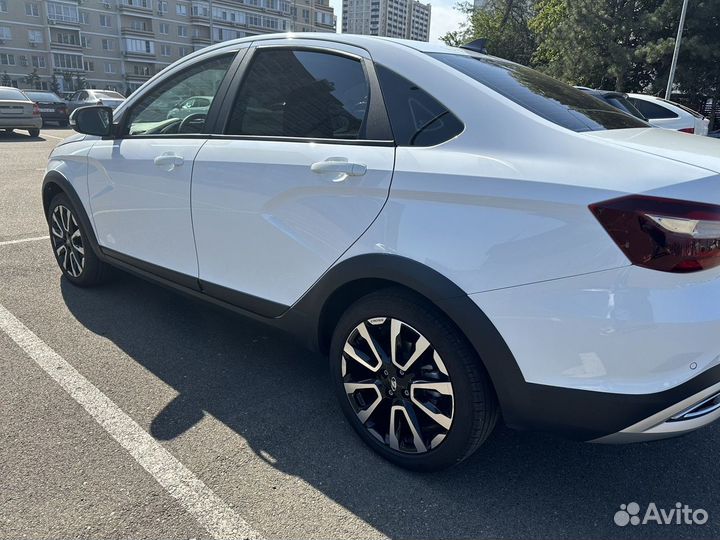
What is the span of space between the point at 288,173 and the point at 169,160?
2.97 feet

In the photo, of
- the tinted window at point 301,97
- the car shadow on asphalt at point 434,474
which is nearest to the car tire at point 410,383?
the car shadow on asphalt at point 434,474

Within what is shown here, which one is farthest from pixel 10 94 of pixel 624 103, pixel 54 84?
pixel 54 84

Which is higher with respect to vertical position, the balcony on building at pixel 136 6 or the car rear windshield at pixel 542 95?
the balcony on building at pixel 136 6

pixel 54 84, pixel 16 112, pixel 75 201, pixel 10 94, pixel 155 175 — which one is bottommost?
pixel 54 84

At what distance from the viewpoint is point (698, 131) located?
9.68 m

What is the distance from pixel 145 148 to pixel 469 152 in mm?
2047

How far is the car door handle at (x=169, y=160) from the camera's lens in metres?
2.95

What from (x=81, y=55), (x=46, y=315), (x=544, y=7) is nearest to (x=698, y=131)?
(x=46, y=315)

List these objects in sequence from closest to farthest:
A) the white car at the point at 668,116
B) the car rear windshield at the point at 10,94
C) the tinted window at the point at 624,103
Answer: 1. the tinted window at the point at 624,103
2. the white car at the point at 668,116
3. the car rear windshield at the point at 10,94

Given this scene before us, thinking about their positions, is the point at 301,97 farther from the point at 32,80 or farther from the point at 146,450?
the point at 32,80

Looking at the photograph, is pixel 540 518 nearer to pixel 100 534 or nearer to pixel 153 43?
pixel 100 534

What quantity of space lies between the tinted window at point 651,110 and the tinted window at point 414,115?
361 inches

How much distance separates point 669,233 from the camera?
1633 mm

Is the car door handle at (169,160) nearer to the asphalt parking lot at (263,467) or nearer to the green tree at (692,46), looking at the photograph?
the asphalt parking lot at (263,467)
